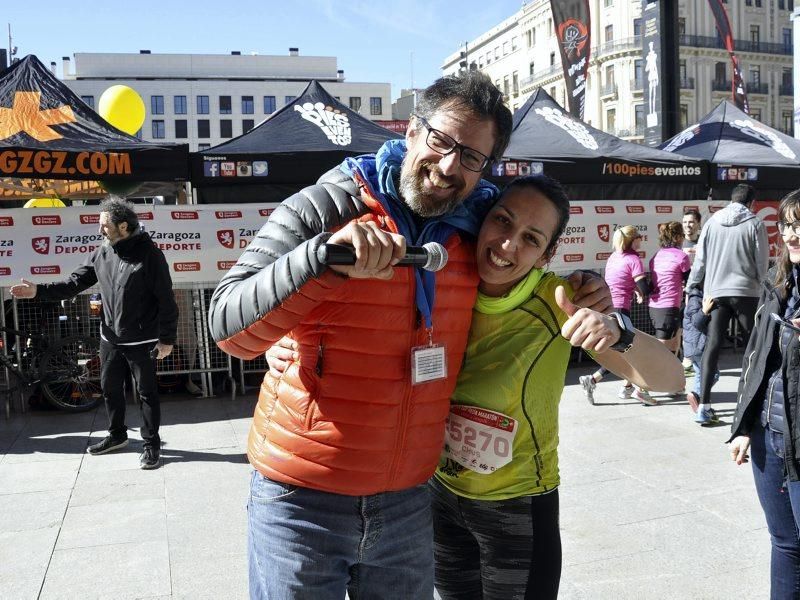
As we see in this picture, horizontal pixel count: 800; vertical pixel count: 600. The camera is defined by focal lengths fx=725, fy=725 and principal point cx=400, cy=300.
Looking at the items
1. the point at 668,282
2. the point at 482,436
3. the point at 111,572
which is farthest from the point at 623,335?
the point at 668,282

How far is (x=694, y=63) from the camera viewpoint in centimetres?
5941

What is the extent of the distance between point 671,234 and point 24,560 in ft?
21.3

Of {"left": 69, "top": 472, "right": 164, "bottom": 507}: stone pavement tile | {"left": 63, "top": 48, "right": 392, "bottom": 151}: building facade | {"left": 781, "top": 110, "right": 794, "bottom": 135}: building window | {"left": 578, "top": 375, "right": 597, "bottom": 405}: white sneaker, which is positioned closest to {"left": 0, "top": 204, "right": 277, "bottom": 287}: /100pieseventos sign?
{"left": 69, "top": 472, "right": 164, "bottom": 507}: stone pavement tile

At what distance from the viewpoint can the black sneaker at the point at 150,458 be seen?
5445 mm

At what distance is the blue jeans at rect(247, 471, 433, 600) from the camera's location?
5.82 ft

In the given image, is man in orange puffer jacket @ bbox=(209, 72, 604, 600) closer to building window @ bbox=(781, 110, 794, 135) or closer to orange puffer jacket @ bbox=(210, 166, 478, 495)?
orange puffer jacket @ bbox=(210, 166, 478, 495)

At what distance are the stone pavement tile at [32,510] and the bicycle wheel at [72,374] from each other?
2517 mm

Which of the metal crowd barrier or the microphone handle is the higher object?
the microphone handle

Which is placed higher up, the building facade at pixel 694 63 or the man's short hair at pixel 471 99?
the building facade at pixel 694 63

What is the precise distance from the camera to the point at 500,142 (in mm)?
1914

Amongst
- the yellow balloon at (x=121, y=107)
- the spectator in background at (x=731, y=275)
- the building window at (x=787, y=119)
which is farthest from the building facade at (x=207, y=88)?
the spectator in background at (x=731, y=275)

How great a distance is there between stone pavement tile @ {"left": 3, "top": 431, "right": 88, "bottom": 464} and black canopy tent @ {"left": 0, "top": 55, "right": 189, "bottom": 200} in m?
2.45

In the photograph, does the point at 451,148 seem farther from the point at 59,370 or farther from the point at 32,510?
the point at 59,370

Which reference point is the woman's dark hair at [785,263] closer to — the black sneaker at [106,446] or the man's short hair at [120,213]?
the man's short hair at [120,213]
